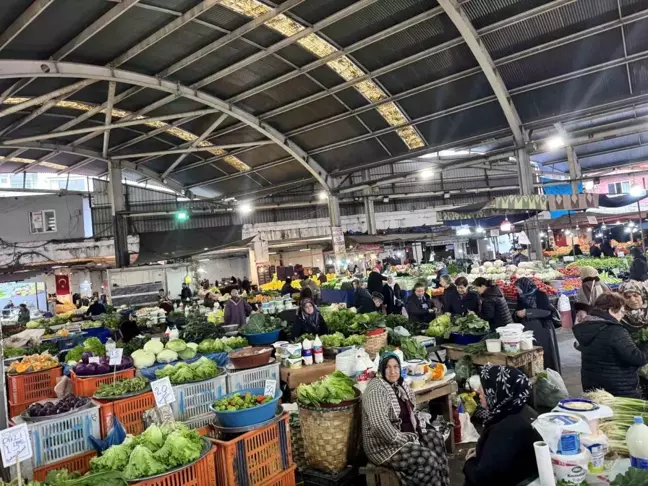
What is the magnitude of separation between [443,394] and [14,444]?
3.33m

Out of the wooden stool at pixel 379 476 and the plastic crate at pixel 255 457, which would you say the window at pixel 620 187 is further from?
the plastic crate at pixel 255 457

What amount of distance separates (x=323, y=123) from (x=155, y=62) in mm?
5422

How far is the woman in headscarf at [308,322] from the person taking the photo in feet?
19.2

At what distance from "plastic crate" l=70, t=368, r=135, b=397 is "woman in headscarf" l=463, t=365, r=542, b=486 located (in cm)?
364

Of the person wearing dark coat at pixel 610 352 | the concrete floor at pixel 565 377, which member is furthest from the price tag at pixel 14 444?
the person wearing dark coat at pixel 610 352

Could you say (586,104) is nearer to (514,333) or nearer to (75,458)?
(514,333)

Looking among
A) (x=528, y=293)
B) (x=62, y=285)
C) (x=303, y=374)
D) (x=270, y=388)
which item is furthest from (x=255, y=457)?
(x=62, y=285)

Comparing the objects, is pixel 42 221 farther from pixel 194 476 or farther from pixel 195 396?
pixel 194 476

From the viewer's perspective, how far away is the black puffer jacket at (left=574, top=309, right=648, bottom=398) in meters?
3.54

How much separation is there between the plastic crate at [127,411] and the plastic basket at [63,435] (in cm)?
18

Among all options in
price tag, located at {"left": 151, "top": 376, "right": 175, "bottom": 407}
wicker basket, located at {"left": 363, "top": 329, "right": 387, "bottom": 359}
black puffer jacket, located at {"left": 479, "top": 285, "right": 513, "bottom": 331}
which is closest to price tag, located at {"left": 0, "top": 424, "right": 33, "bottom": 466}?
price tag, located at {"left": 151, "top": 376, "right": 175, "bottom": 407}

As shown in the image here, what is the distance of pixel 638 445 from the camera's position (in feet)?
6.61

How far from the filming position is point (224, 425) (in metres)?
3.02

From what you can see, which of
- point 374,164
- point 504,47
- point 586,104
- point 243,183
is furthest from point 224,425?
point 243,183
